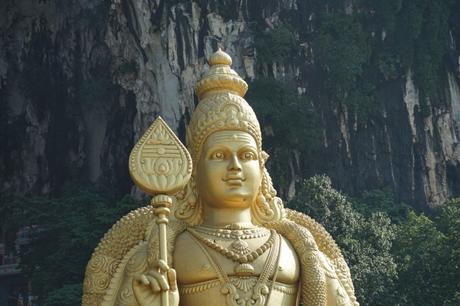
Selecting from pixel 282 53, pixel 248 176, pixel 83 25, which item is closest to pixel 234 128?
pixel 248 176

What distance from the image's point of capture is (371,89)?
28.9m

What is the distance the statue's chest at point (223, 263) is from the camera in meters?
7.01

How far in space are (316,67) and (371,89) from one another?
156 cm

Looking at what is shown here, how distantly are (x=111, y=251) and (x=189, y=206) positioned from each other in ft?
2.00

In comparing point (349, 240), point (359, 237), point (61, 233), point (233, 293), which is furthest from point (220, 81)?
point (61, 233)

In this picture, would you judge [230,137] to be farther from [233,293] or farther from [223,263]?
[233,293]

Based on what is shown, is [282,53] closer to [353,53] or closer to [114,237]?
[353,53]

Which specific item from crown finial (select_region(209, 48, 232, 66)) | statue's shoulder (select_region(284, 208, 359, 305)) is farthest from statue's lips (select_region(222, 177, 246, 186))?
crown finial (select_region(209, 48, 232, 66))

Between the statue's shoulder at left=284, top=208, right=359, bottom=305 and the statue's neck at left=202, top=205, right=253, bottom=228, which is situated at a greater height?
the statue's neck at left=202, top=205, right=253, bottom=228

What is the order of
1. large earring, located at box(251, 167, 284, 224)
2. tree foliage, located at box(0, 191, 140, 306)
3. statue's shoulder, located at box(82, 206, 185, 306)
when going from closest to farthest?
statue's shoulder, located at box(82, 206, 185, 306)
large earring, located at box(251, 167, 284, 224)
tree foliage, located at box(0, 191, 140, 306)

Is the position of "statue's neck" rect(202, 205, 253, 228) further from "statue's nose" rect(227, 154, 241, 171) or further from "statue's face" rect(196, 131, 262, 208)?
"statue's nose" rect(227, 154, 241, 171)

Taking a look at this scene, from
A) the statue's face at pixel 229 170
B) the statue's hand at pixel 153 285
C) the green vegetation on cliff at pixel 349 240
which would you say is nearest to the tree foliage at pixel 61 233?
the green vegetation on cliff at pixel 349 240

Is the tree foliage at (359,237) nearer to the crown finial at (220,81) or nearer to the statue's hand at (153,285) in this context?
the crown finial at (220,81)

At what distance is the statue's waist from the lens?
6938 millimetres
